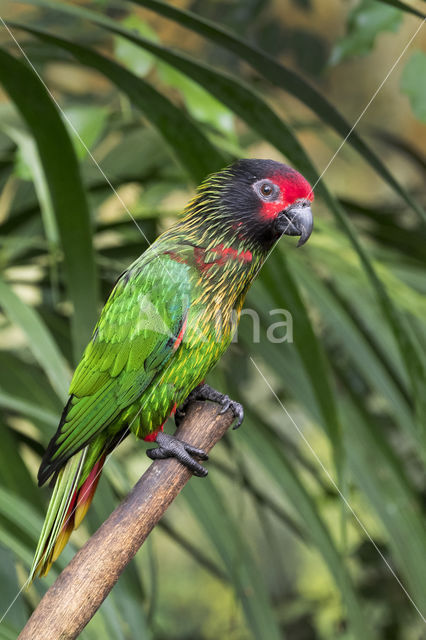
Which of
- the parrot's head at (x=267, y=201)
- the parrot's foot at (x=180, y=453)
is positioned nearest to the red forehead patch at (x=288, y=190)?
the parrot's head at (x=267, y=201)

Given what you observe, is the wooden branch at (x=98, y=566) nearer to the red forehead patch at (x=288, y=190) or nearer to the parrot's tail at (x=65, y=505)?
the parrot's tail at (x=65, y=505)

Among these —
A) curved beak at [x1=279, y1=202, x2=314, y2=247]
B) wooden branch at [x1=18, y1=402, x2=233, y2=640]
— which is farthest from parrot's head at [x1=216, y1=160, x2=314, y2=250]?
wooden branch at [x1=18, y1=402, x2=233, y2=640]

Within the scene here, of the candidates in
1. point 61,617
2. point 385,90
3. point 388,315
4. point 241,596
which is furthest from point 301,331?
Answer: point 385,90

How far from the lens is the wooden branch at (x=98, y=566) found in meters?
0.28

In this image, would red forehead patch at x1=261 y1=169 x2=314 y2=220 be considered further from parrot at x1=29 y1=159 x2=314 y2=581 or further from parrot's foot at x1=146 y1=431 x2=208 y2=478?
parrot's foot at x1=146 y1=431 x2=208 y2=478

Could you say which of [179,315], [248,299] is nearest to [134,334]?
[179,315]

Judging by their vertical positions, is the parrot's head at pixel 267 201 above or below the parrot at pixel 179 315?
above

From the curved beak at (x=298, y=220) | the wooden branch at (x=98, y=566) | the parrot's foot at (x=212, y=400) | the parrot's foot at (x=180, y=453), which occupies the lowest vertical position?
the wooden branch at (x=98, y=566)

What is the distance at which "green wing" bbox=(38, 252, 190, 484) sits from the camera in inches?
11.6

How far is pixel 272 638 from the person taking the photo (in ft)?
1.77

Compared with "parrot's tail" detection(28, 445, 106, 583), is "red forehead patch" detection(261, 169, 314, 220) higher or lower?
higher

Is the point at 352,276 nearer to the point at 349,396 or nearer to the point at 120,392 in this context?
the point at 349,396

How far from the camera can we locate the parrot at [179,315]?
30 centimetres

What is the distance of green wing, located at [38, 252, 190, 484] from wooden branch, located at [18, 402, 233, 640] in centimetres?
4
